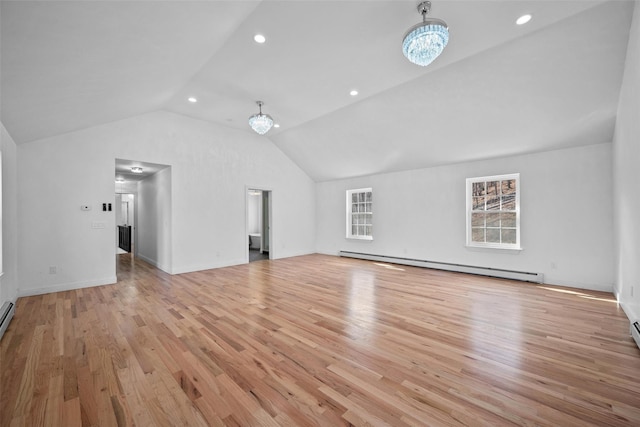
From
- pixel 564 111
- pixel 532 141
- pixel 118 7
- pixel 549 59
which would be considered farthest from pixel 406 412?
pixel 532 141

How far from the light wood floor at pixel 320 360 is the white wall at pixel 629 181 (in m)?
0.41

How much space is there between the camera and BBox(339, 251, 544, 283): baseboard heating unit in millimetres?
4855

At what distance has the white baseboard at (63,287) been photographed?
13.4 ft

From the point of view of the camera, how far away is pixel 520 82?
3.60m

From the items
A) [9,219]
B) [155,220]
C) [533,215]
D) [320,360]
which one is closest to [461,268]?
[533,215]

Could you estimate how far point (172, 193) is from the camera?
5.64 meters

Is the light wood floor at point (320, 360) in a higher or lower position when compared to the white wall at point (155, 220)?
lower

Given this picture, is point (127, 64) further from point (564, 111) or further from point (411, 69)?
point (564, 111)

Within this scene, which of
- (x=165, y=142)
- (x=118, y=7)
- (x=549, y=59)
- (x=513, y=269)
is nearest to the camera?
(x=118, y=7)

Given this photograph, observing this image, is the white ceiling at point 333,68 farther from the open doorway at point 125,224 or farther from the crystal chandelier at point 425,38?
the open doorway at point 125,224

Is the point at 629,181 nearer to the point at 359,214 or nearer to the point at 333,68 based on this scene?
the point at 333,68

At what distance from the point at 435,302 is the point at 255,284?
3.00 metres

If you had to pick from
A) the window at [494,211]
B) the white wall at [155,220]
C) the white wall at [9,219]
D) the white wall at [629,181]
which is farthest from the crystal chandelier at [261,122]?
the window at [494,211]

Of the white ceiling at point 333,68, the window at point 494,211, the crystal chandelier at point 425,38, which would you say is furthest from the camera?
the window at point 494,211
